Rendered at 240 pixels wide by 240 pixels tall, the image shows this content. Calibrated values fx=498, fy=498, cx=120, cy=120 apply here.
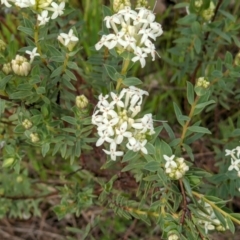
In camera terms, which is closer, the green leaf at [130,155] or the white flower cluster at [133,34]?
A: the white flower cluster at [133,34]

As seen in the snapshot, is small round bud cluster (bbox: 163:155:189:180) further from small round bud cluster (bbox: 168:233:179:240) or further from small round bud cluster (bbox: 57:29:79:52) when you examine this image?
small round bud cluster (bbox: 57:29:79:52)

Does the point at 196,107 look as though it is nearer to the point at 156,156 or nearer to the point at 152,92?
the point at 156,156

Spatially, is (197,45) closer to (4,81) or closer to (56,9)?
(56,9)

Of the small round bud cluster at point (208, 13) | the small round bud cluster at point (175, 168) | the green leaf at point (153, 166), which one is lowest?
the green leaf at point (153, 166)

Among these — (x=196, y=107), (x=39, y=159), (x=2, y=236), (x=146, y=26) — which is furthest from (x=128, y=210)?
(x=2, y=236)

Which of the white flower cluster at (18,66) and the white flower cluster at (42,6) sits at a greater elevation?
the white flower cluster at (42,6)

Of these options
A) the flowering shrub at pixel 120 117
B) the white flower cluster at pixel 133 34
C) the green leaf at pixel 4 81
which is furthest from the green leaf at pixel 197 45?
the green leaf at pixel 4 81

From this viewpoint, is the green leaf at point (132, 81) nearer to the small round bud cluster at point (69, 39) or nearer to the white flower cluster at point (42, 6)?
the small round bud cluster at point (69, 39)
